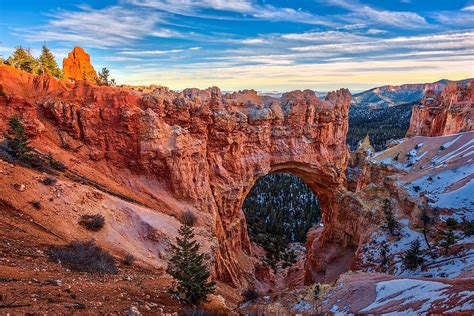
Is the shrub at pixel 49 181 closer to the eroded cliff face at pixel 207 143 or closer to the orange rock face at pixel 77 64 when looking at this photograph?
the eroded cliff face at pixel 207 143

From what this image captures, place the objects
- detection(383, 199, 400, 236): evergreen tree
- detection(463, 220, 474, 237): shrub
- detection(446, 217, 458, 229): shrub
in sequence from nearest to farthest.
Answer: detection(463, 220, 474, 237): shrub → detection(446, 217, 458, 229): shrub → detection(383, 199, 400, 236): evergreen tree

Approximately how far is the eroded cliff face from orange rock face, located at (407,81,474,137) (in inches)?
942

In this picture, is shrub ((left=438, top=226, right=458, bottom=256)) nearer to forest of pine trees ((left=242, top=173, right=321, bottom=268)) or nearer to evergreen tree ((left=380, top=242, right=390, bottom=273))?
evergreen tree ((left=380, top=242, right=390, bottom=273))

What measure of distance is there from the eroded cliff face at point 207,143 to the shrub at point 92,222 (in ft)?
21.8

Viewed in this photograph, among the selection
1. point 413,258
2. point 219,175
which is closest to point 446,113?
point 413,258

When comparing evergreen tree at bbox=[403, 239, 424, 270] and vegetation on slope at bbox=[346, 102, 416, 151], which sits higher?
vegetation on slope at bbox=[346, 102, 416, 151]

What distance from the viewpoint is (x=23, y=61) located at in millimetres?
31578

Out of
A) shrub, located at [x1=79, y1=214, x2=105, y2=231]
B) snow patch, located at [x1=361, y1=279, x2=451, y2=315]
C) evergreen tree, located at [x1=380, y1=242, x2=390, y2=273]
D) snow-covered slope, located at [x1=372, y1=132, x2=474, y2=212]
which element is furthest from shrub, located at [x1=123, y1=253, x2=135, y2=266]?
Answer: snow-covered slope, located at [x1=372, y1=132, x2=474, y2=212]

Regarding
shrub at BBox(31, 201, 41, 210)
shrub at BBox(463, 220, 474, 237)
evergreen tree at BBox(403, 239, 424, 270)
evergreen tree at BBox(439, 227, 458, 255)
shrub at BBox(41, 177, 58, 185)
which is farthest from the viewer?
shrub at BBox(463, 220, 474, 237)

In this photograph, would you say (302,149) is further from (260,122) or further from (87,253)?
(87,253)

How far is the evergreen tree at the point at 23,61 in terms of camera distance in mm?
31234

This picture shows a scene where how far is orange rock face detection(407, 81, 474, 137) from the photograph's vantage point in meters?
50.5

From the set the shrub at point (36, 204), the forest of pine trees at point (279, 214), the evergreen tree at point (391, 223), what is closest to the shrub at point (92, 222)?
the shrub at point (36, 204)

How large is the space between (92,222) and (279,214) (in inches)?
1742
